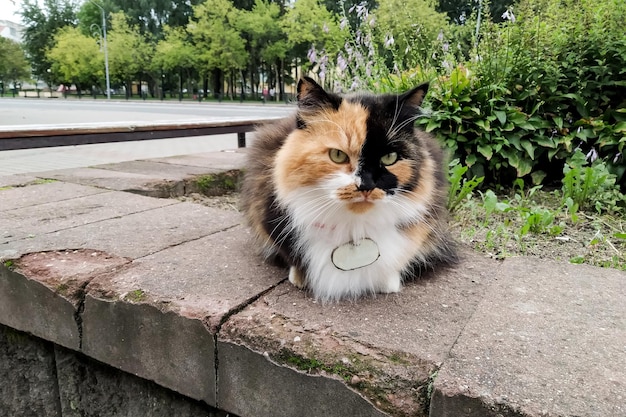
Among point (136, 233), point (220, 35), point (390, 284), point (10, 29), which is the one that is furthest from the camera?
point (10, 29)

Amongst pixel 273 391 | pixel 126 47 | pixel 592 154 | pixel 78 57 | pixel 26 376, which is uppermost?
pixel 126 47

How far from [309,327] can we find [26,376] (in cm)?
136

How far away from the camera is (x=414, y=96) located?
51.2 inches

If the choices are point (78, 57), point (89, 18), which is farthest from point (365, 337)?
point (89, 18)

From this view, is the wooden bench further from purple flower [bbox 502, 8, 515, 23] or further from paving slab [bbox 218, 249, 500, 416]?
purple flower [bbox 502, 8, 515, 23]

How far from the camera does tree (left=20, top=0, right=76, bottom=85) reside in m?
49.6

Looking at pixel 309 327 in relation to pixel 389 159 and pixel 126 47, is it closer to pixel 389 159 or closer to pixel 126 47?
pixel 389 159

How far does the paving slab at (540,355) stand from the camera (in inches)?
36.7

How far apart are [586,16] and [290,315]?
3.45 m

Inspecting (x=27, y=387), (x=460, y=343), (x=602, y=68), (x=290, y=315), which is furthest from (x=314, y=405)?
(x=602, y=68)

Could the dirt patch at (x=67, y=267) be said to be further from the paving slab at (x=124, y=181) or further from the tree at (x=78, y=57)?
the tree at (x=78, y=57)

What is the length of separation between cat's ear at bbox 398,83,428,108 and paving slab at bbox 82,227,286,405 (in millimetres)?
702

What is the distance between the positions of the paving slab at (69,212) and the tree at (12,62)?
53.3 m

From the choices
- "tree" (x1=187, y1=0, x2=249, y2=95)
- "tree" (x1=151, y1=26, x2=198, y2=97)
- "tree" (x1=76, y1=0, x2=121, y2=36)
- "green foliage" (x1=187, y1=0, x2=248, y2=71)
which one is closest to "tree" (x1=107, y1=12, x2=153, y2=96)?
"tree" (x1=151, y1=26, x2=198, y2=97)
